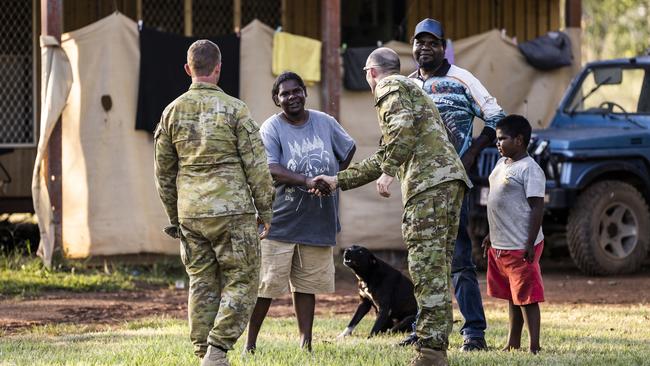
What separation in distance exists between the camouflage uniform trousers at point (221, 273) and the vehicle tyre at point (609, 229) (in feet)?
21.3

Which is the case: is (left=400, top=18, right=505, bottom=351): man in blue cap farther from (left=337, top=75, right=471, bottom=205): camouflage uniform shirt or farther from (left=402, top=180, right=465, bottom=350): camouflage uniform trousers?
(left=402, top=180, right=465, bottom=350): camouflage uniform trousers

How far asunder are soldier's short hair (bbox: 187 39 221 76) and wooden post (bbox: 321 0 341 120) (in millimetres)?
6509

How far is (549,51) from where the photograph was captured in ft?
45.0

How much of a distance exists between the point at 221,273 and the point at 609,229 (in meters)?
6.97

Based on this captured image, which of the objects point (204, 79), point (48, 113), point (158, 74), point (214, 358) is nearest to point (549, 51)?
point (158, 74)

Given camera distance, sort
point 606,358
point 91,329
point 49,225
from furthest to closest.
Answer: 1. point 49,225
2. point 91,329
3. point 606,358

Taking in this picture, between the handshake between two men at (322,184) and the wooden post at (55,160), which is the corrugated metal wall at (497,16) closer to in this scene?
the wooden post at (55,160)

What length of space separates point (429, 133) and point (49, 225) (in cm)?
636

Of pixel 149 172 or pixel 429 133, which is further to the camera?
pixel 149 172

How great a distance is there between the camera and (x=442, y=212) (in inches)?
243

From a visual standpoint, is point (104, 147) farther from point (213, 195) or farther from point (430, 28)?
point (213, 195)

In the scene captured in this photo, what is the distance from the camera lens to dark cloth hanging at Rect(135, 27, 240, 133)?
38.9ft

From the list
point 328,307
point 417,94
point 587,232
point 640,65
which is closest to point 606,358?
point 417,94

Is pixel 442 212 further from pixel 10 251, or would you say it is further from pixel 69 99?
pixel 10 251
